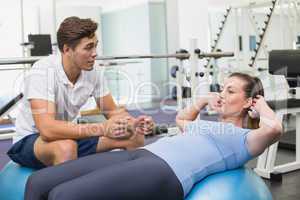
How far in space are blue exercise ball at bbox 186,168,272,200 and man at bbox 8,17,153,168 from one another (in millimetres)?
389

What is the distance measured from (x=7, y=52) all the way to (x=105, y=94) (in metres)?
4.89

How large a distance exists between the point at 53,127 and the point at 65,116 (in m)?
0.25

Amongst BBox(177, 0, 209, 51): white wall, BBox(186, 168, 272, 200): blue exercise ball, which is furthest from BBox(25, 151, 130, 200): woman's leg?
BBox(177, 0, 209, 51): white wall

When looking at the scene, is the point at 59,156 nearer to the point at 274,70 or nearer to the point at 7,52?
the point at 274,70

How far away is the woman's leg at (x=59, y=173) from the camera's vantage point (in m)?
1.41

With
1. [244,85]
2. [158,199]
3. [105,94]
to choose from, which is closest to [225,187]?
[158,199]

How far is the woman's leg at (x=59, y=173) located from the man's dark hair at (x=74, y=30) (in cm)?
54

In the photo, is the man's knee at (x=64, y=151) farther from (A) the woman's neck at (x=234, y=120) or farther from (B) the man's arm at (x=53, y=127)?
(A) the woman's neck at (x=234, y=120)

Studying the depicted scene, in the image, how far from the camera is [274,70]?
10.6ft

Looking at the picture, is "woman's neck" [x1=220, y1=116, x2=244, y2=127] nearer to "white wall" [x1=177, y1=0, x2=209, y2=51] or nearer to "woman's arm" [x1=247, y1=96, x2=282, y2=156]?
"woman's arm" [x1=247, y1=96, x2=282, y2=156]


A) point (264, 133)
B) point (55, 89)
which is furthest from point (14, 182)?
point (264, 133)

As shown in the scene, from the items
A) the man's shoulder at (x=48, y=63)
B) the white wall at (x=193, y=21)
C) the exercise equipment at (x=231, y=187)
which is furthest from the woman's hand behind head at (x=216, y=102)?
the white wall at (x=193, y=21)

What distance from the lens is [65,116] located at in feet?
6.46

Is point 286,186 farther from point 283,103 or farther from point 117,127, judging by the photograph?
point 117,127
